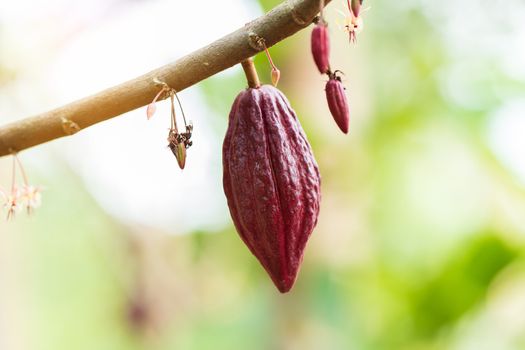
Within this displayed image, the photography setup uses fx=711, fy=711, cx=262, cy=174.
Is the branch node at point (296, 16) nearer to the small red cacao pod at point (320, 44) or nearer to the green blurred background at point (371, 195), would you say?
the small red cacao pod at point (320, 44)

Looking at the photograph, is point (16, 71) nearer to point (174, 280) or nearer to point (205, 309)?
point (174, 280)

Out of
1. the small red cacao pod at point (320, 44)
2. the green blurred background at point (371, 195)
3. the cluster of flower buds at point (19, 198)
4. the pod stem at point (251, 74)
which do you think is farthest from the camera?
the green blurred background at point (371, 195)

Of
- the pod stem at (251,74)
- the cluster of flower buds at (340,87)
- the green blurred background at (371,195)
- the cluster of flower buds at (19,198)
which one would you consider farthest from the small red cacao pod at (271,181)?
the green blurred background at (371,195)

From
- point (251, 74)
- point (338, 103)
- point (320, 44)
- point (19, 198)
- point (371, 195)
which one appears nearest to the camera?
point (320, 44)

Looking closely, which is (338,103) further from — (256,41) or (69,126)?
(69,126)

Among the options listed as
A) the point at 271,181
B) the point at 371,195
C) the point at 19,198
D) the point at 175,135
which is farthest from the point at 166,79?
the point at 371,195

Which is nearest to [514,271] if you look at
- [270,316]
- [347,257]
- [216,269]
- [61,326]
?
[347,257]

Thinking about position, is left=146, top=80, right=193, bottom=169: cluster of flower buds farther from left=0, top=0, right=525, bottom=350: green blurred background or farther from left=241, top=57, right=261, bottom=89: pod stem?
left=0, top=0, right=525, bottom=350: green blurred background
